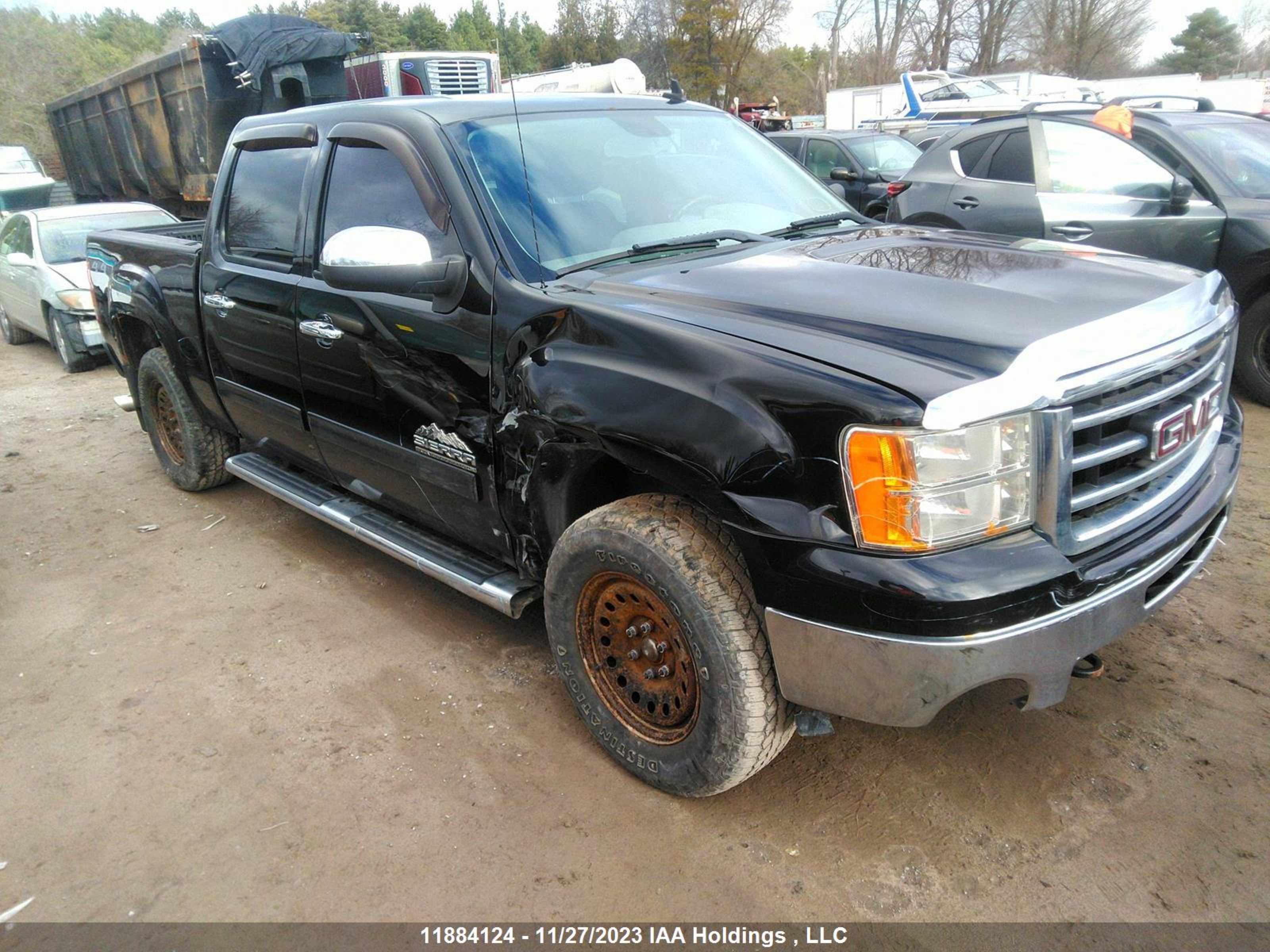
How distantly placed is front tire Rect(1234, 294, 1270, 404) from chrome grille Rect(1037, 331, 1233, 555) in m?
3.82

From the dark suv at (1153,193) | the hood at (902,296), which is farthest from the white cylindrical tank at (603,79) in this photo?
the hood at (902,296)

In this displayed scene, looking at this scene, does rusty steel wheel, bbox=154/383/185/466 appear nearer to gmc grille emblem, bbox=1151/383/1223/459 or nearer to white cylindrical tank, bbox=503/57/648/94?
gmc grille emblem, bbox=1151/383/1223/459

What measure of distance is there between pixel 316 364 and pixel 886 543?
7.94 ft

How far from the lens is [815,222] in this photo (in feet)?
11.1

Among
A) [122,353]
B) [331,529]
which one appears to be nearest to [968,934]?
[331,529]

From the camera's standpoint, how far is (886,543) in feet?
6.59

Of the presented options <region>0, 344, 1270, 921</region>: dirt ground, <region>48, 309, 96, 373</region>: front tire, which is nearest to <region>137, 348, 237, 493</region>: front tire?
<region>0, 344, 1270, 921</region>: dirt ground

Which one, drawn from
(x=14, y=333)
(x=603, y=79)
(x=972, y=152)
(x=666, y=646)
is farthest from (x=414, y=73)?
(x=666, y=646)

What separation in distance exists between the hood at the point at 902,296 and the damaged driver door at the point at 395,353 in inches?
19.5

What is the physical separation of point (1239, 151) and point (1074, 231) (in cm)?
129

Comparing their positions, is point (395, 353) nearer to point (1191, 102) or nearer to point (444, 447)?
point (444, 447)

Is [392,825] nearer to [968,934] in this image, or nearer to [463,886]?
[463,886]

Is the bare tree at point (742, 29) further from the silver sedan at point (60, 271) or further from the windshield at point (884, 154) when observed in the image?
the silver sedan at point (60, 271)

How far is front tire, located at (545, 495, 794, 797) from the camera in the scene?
2311mm
